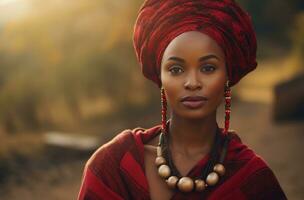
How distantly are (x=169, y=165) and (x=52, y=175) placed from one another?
5.90 m

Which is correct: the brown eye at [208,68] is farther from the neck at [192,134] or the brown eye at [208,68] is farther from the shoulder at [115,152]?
the shoulder at [115,152]

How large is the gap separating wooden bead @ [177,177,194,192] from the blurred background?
4790 millimetres

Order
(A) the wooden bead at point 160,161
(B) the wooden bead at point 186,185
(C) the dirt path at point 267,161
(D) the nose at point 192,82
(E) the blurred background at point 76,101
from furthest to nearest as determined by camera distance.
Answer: (E) the blurred background at point 76,101
(C) the dirt path at point 267,161
(A) the wooden bead at point 160,161
(B) the wooden bead at point 186,185
(D) the nose at point 192,82

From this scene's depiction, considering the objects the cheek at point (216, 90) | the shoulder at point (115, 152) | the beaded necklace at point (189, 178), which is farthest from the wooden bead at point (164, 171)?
the cheek at point (216, 90)

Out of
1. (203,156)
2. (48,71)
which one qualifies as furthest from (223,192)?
(48,71)

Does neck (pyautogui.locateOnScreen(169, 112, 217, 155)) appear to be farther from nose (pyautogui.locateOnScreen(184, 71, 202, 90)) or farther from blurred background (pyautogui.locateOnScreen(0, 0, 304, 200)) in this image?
blurred background (pyautogui.locateOnScreen(0, 0, 304, 200))

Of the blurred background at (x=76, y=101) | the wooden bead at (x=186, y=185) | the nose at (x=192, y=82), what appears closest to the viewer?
the nose at (x=192, y=82)

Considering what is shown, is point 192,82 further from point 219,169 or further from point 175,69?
point 219,169

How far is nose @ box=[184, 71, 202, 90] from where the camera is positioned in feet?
8.87

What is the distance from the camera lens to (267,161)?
27.9ft

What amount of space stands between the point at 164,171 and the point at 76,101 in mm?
8477

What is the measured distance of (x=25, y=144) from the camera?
9.66 metres

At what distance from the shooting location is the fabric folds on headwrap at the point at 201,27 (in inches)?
109

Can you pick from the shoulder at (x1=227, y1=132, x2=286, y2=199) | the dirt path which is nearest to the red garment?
the shoulder at (x1=227, y1=132, x2=286, y2=199)
